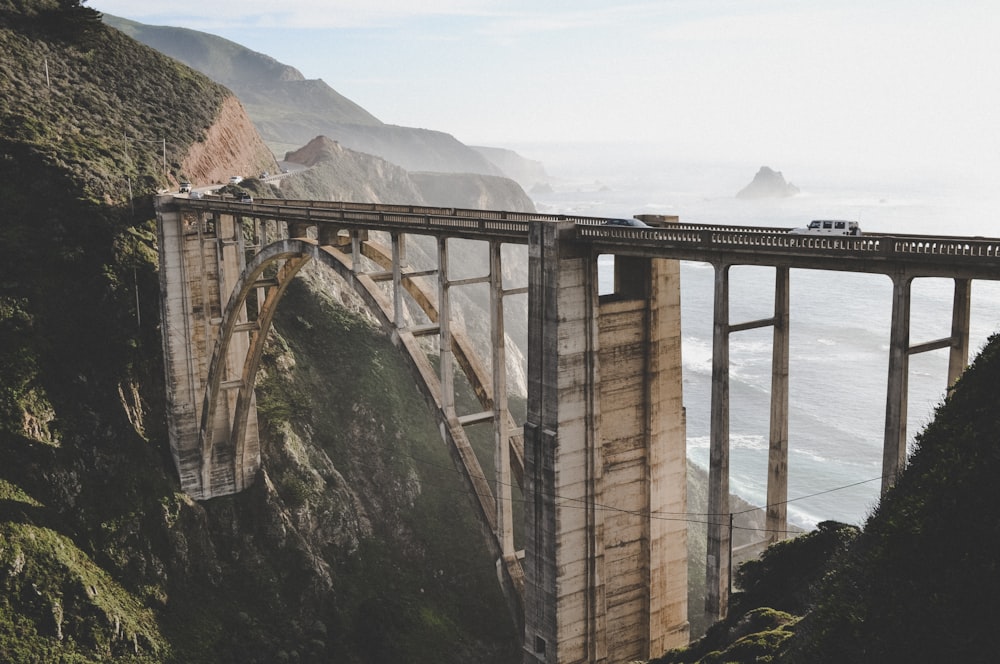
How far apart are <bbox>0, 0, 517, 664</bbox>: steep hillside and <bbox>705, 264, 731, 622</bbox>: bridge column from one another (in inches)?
1034

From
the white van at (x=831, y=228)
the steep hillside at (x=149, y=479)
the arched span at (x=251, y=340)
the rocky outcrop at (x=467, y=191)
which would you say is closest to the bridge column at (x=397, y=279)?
the arched span at (x=251, y=340)

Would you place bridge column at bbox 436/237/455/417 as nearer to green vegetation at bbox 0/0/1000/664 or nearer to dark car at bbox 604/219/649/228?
dark car at bbox 604/219/649/228

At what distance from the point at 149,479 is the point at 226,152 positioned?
35.8 meters

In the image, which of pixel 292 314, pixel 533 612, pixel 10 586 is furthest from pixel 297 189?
pixel 533 612

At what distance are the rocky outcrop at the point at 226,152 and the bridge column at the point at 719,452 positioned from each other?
51.1 m

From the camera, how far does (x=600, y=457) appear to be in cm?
2562

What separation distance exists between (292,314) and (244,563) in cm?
2074

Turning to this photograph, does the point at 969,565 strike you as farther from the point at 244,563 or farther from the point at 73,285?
the point at 73,285

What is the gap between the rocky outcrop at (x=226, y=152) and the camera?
65.5 meters

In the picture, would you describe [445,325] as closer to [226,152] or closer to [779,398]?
[779,398]

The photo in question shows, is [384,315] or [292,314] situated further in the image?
[292,314]

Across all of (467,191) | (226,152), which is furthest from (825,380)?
(467,191)

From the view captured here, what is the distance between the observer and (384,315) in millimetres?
30469

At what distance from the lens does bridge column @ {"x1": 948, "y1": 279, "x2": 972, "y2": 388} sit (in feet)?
55.2
